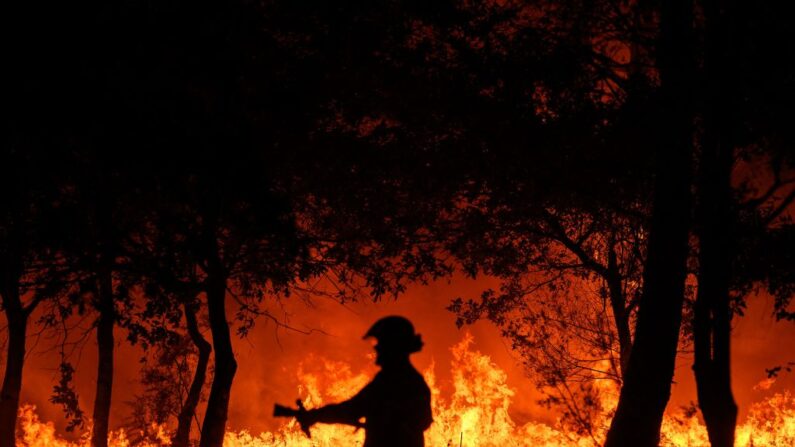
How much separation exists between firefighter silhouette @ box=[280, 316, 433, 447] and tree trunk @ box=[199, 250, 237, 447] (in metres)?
6.53

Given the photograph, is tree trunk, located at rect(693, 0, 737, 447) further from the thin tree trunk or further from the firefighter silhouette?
the thin tree trunk

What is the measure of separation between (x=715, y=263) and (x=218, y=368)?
7.62m

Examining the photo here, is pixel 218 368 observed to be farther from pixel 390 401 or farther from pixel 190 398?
pixel 390 401

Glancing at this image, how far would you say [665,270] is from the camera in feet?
27.5

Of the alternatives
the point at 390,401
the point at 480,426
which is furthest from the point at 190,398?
the point at 390,401


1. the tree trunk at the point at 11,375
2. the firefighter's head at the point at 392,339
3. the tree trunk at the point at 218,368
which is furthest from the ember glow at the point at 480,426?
the firefighter's head at the point at 392,339

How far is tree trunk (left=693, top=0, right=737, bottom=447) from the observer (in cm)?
813

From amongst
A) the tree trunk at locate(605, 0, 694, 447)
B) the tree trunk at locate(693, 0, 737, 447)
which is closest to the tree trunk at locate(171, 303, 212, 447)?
the tree trunk at locate(605, 0, 694, 447)

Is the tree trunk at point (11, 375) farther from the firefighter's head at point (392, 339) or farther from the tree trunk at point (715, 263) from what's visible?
the tree trunk at point (715, 263)

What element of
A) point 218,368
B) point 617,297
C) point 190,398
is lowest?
Answer: point 218,368

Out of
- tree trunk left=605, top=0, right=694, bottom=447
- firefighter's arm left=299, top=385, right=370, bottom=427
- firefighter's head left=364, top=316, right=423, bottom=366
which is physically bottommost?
firefighter's arm left=299, top=385, right=370, bottom=427

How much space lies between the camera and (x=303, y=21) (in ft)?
38.1

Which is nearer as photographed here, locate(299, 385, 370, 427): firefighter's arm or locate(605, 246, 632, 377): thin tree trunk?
locate(299, 385, 370, 427): firefighter's arm

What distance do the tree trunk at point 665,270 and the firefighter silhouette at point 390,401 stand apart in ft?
12.6
